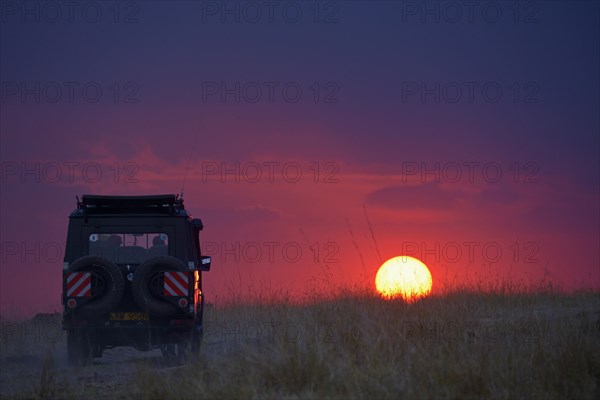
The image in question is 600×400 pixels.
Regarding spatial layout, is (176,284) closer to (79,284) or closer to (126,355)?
(79,284)

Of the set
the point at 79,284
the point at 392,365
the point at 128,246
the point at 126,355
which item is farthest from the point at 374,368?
the point at 126,355

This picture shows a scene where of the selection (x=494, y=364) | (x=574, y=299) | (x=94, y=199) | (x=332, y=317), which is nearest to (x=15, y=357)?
(x=94, y=199)

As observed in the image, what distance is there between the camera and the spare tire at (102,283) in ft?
40.5

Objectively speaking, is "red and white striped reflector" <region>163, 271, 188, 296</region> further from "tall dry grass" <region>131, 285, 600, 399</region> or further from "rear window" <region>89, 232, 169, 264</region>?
"tall dry grass" <region>131, 285, 600, 399</region>

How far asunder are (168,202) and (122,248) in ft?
3.79

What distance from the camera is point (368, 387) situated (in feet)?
29.7

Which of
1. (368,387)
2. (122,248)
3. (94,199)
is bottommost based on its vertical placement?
(368,387)

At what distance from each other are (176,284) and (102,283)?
1.19 meters

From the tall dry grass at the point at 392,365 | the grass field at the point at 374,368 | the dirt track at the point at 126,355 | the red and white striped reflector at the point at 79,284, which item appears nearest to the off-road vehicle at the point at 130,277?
the red and white striped reflector at the point at 79,284

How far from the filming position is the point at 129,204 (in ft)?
43.0

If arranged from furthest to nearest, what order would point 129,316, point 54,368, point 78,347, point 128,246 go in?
point 128,246
point 78,347
point 129,316
point 54,368

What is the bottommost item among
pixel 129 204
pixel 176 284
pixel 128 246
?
pixel 176 284

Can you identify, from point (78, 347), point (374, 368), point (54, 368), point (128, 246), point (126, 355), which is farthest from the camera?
point (126, 355)

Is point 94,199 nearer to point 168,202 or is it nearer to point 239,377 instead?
point 168,202
